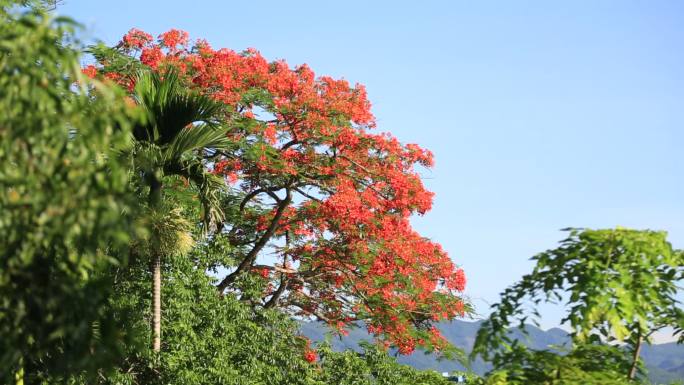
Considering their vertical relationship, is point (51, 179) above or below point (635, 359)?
below

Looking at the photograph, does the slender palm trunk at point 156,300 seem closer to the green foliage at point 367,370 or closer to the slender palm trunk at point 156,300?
the slender palm trunk at point 156,300

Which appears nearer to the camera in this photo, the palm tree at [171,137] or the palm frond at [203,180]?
the palm tree at [171,137]

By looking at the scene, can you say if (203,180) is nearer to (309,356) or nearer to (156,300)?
(156,300)

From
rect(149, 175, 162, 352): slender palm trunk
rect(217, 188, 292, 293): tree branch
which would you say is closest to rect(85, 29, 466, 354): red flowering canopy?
rect(217, 188, 292, 293): tree branch

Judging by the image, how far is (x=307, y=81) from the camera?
2148cm

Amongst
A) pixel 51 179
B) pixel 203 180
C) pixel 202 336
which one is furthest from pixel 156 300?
pixel 51 179

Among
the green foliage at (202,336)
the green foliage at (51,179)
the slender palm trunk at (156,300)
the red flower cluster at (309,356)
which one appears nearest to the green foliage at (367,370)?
the red flower cluster at (309,356)

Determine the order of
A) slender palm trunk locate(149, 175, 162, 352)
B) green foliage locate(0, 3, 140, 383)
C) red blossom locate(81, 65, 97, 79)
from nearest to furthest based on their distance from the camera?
green foliage locate(0, 3, 140, 383) → slender palm trunk locate(149, 175, 162, 352) → red blossom locate(81, 65, 97, 79)

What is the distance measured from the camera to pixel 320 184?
21.2m

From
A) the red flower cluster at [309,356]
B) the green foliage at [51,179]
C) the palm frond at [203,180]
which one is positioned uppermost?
the red flower cluster at [309,356]

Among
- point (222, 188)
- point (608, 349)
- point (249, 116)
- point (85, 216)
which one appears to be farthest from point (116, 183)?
point (249, 116)

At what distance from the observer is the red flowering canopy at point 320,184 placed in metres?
20.5

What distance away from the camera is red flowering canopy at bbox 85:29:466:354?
2050 cm

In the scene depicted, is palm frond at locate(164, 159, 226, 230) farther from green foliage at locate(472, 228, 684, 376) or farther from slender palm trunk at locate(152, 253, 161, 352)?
green foliage at locate(472, 228, 684, 376)
